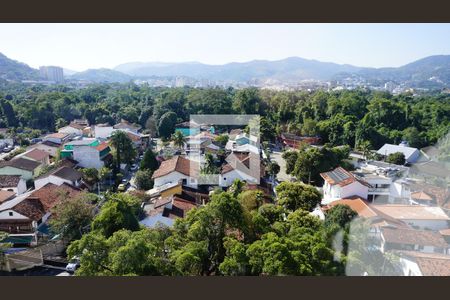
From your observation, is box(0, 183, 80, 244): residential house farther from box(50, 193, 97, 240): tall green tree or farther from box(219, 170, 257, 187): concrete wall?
box(219, 170, 257, 187): concrete wall

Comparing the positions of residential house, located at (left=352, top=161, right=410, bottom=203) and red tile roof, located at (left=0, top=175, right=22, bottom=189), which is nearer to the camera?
red tile roof, located at (left=0, top=175, right=22, bottom=189)

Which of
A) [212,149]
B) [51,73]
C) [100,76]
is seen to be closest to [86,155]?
[212,149]

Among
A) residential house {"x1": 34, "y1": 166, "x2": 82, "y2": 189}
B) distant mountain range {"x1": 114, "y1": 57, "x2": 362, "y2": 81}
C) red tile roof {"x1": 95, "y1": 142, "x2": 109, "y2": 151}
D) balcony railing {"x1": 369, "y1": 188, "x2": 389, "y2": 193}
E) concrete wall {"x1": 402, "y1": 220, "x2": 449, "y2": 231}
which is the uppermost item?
distant mountain range {"x1": 114, "y1": 57, "x2": 362, "y2": 81}

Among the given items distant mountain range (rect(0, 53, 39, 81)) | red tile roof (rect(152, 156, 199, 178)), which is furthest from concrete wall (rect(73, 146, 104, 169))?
distant mountain range (rect(0, 53, 39, 81))

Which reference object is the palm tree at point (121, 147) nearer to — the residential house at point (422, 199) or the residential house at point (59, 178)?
the residential house at point (59, 178)

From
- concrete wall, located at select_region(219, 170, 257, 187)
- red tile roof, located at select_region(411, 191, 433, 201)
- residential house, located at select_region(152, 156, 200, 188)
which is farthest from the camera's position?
concrete wall, located at select_region(219, 170, 257, 187)

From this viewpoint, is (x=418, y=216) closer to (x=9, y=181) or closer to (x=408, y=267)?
(x=408, y=267)

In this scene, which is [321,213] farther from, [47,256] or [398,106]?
[398,106]

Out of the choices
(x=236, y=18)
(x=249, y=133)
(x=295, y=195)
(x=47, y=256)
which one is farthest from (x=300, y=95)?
(x=236, y=18)
